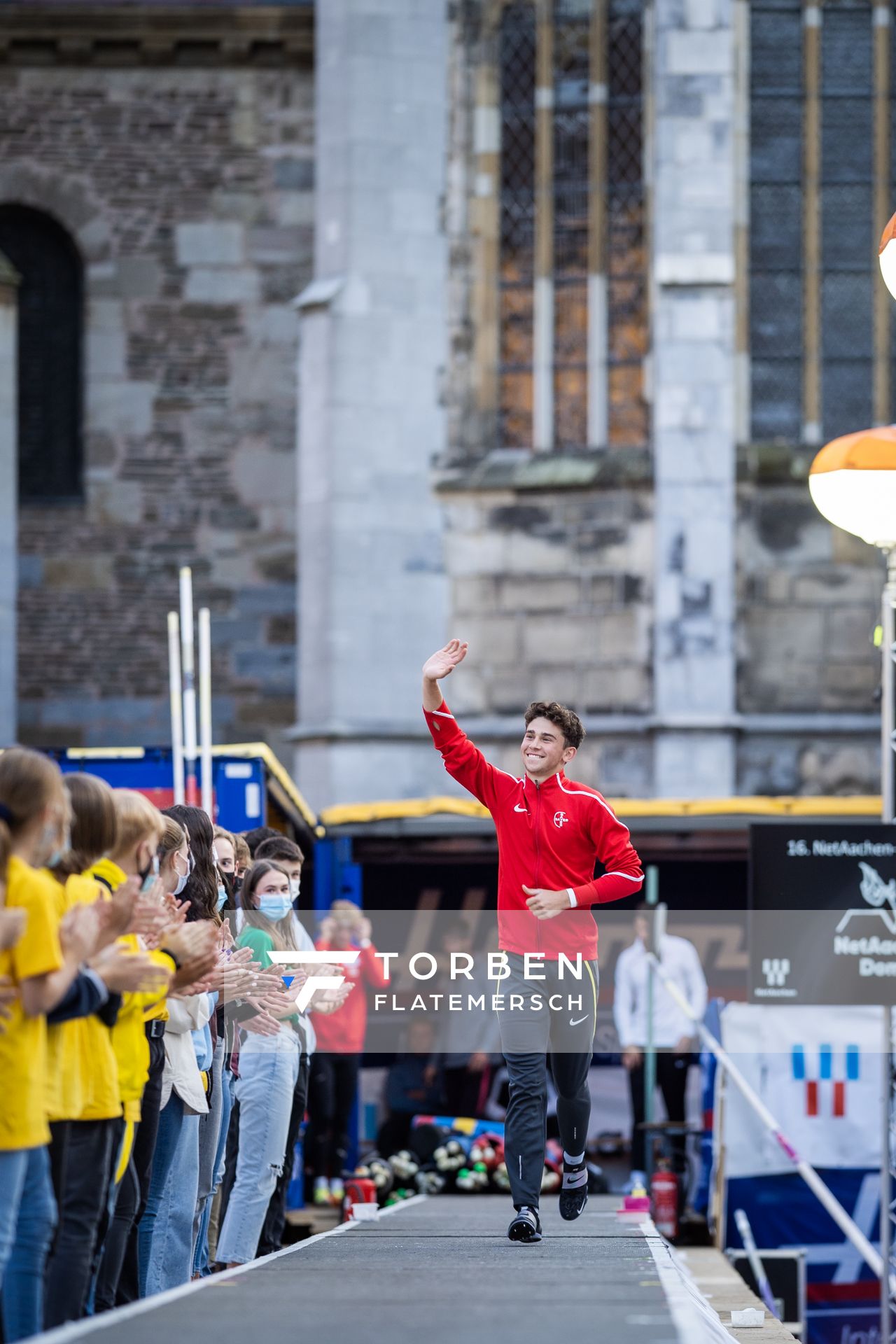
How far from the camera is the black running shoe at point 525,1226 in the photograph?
23.4 feet

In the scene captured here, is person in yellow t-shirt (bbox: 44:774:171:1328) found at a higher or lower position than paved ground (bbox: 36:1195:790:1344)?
higher

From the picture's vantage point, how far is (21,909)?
4.89 metres

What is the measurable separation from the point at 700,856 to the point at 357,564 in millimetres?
4192

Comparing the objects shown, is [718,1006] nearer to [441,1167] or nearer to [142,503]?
[441,1167]

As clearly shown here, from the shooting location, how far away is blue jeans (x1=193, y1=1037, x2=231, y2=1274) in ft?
24.3

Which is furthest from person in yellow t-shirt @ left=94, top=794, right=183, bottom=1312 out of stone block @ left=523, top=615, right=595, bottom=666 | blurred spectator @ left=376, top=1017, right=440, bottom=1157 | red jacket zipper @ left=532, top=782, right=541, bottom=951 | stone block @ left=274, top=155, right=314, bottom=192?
stone block @ left=274, top=155, right=314, bottom=192

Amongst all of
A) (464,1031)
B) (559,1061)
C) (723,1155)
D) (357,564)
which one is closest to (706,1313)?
(559,1061)

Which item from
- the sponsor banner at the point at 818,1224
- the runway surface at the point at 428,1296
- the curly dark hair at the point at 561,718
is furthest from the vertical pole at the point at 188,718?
the curly dark hair at the point at 561,718

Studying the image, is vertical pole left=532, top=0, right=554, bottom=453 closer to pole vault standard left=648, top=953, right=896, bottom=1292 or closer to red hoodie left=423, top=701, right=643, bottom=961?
pole vault standard left=648, top=953, right=896, bottom=1292

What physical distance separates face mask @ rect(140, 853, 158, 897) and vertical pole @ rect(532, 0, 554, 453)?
11.8 m

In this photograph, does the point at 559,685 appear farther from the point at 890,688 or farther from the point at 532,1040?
the point at 532,1040

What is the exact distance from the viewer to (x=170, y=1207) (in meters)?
6.77

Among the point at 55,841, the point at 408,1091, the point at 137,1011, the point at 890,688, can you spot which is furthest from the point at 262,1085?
the point at 408,1091

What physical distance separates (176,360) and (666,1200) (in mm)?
9922
